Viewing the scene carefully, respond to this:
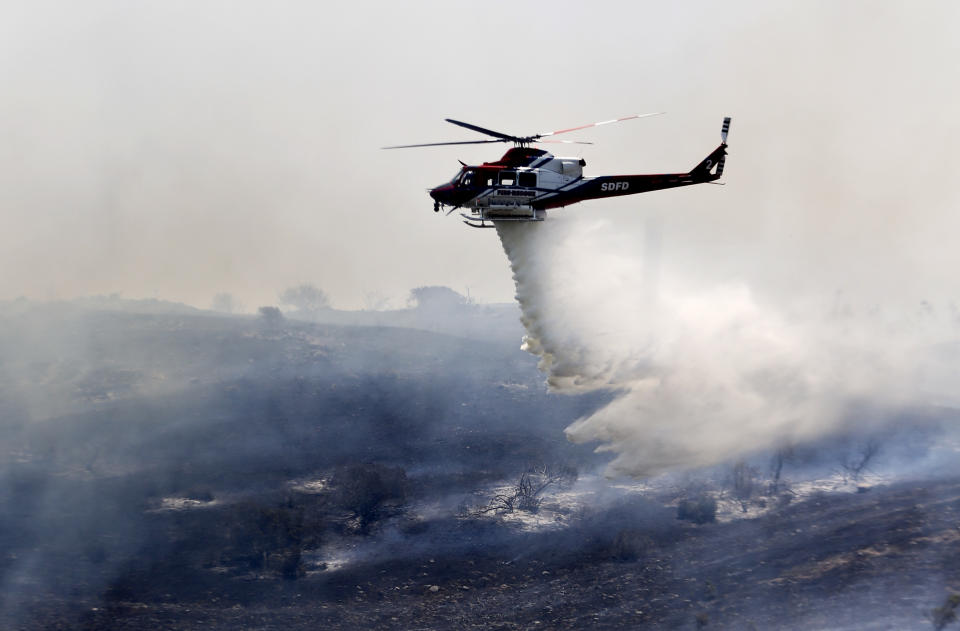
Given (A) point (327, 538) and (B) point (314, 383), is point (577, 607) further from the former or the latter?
(B) point (314, 383)

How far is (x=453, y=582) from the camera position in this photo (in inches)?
2157

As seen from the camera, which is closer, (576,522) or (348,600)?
(348,600)

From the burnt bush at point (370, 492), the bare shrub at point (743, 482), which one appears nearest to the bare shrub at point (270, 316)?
the burnt bush at point (370, 492)

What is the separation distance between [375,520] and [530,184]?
32.9m

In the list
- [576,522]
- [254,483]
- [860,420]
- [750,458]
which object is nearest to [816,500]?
[750,458]

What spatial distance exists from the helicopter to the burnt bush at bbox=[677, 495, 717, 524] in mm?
29604

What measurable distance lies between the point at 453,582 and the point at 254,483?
18914 mm

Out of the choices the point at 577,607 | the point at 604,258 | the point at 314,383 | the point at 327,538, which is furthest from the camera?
the point at 314,383

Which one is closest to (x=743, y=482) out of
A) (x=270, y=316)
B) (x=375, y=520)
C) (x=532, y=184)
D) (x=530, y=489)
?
(x=530, y=489)

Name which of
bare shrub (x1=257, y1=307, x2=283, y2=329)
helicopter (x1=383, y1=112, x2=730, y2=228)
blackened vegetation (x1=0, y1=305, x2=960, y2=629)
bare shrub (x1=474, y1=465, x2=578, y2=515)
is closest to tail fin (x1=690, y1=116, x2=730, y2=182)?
helicopter (x1=383, y1=112, x2=730, y2=228)

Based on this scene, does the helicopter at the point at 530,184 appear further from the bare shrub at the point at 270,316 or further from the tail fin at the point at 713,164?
the bare shrub at the point at 270,316

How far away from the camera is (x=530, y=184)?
3797cm

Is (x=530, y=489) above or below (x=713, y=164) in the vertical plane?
below

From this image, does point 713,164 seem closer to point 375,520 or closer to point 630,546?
point 630,546
